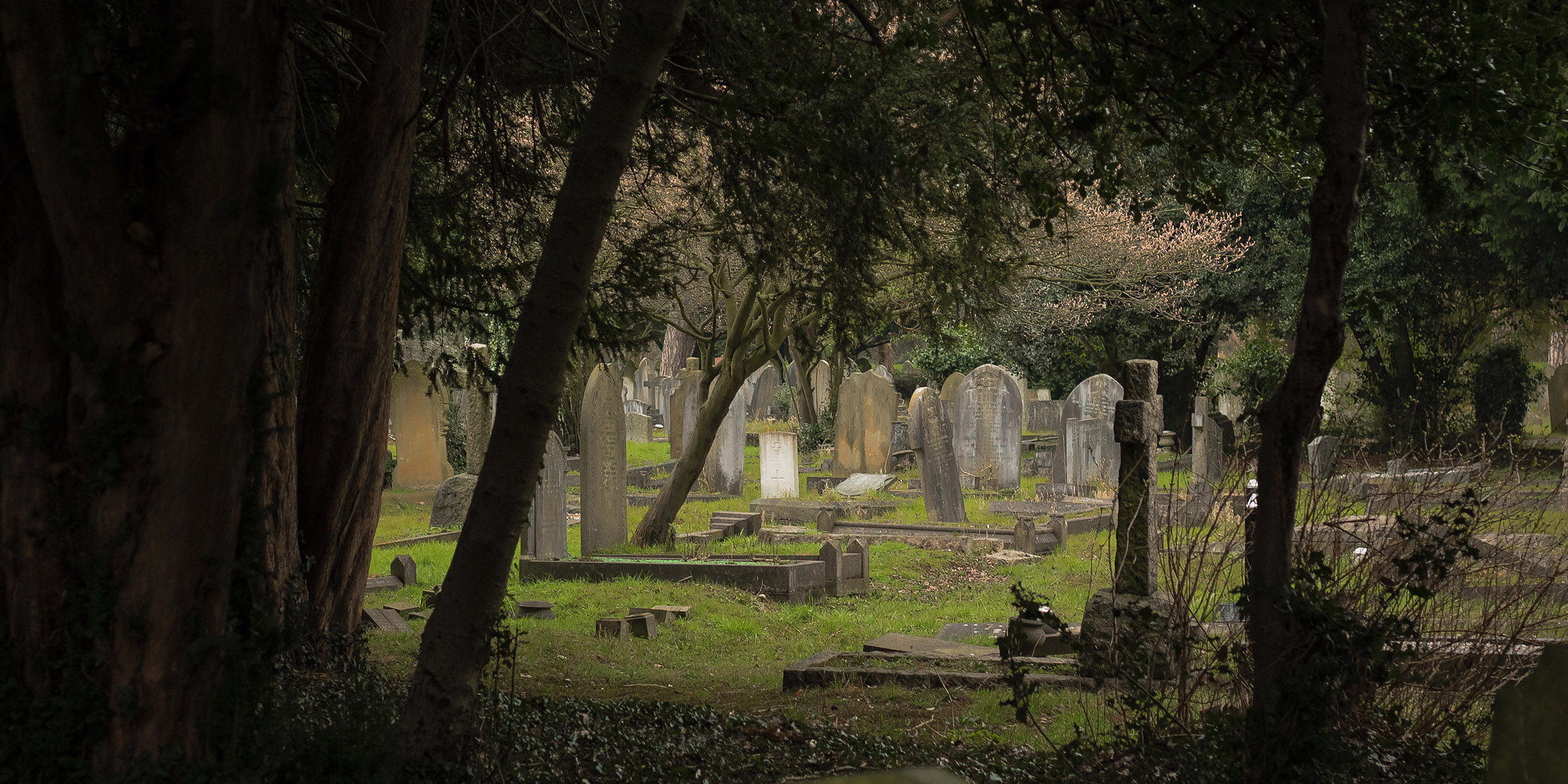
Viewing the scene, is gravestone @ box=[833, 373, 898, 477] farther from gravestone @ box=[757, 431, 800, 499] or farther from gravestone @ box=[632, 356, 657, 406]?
gravestone @ box=[632, 356, 657, 406]

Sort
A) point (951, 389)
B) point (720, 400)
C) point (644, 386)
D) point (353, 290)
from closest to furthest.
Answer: point (353, 290) < point (720, 400) < point (951, 389) < point (644, 386)

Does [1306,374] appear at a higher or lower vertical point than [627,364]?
lower

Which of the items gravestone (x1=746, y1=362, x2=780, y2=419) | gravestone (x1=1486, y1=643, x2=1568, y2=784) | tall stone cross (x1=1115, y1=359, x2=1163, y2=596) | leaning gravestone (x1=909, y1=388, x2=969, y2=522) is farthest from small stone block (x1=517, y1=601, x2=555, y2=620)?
gravestone (x1=746, y1=362, x2=780, y2=419)

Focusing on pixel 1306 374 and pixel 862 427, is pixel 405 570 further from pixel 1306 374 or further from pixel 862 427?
pixel 862 427

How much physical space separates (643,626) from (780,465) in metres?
7.73

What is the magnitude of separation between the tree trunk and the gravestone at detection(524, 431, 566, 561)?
731 centimetres

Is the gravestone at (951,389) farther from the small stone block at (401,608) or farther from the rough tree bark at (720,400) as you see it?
the small stone block at (401,608)

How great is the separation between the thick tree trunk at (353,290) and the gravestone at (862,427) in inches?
564

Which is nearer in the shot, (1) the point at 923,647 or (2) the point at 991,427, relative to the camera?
(1) the point at 923,647

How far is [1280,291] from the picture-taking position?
72.4 feet

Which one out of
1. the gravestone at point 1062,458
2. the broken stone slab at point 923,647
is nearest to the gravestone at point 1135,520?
the broken stone slab at point 923,647

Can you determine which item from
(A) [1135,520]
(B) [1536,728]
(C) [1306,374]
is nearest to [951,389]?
(A) [1135,520]

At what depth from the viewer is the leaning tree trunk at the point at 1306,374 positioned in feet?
12.9

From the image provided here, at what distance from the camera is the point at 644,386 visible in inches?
1499
